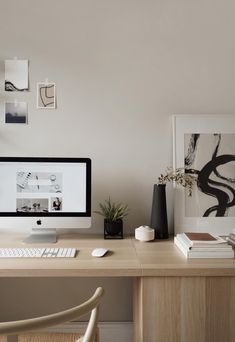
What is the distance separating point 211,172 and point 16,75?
4.27ft

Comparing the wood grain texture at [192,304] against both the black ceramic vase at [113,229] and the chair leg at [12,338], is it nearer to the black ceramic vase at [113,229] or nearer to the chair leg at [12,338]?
the black ceramic vase at [113,229]

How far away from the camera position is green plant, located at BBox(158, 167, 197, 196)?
76.8 inches

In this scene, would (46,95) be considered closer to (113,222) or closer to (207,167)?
(113,222)

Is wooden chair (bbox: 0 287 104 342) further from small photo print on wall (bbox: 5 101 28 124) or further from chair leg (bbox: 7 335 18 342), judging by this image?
small photo print on wall (bbox: 5 101 28 124)

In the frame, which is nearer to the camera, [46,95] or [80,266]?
[80,266]

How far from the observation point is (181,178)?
77.0 inches

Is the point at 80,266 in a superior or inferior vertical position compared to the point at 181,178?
inferior

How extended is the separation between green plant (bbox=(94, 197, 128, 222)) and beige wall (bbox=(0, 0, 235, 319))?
0.04 m

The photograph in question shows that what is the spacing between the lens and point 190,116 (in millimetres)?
2027

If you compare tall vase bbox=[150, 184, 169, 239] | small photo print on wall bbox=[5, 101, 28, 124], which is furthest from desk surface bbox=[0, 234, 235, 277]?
small photo print on wall bbox=[5, 101, 28, 124]

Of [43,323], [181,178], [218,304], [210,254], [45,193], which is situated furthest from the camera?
[181,178]

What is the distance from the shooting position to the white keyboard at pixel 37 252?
1.55 metres

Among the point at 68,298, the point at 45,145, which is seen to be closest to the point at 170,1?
the point at 45,145

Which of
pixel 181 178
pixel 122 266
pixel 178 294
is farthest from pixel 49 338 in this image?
pixel 181 178
